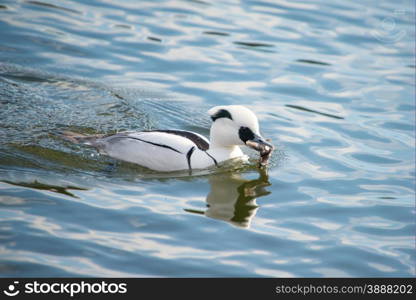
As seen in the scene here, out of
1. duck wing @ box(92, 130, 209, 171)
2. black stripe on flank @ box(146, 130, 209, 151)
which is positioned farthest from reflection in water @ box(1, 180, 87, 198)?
black stripe on flank @ box(146, 130, 209, 151)

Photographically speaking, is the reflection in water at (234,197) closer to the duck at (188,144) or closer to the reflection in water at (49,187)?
the duck at (188,144)

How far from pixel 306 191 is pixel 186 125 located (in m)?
2.76

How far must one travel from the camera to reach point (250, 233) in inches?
320

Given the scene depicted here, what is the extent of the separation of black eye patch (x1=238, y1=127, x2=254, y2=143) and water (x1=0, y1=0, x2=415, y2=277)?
1.67ft

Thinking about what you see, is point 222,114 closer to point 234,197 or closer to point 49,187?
point 234,197

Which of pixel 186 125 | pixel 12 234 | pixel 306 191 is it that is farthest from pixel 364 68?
pixel 12 234

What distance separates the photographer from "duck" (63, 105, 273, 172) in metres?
9.50

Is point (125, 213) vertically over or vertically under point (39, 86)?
under

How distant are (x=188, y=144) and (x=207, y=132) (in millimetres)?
1811

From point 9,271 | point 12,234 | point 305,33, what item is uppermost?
point 305,33

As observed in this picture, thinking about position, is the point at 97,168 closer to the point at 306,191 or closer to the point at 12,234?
the point at 12,234

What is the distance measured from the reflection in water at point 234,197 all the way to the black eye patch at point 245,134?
21.6 inches

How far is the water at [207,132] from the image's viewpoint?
7633mm

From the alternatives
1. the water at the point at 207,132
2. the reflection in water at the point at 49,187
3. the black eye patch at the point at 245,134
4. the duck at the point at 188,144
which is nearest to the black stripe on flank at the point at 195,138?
the duck at the point at 188,144
